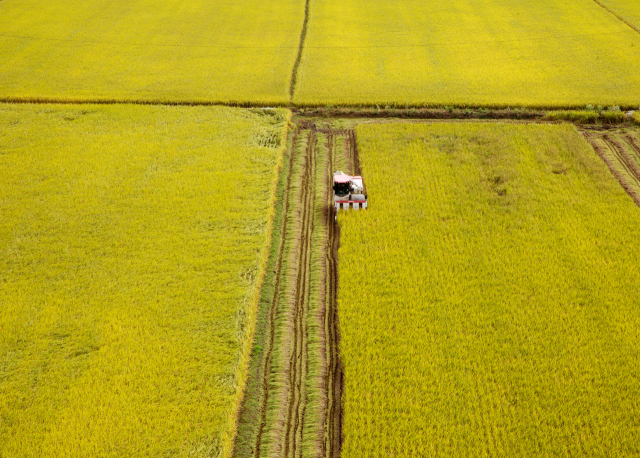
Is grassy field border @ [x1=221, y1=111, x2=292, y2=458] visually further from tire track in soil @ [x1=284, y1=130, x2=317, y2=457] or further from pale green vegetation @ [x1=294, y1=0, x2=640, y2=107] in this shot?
pale green vegetation @ [x1=294, y1=0, x2=640, y2=107]

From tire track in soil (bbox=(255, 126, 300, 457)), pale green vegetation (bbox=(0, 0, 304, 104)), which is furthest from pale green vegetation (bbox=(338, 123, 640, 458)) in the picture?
pale green vegetation (bbox=(0, 0, 304, 104))

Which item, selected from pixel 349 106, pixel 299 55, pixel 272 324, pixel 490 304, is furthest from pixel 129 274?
pixel 299 55

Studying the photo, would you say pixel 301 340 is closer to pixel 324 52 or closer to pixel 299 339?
pixel 299 339

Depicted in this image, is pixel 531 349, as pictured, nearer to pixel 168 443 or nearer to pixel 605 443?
pixel 605 443

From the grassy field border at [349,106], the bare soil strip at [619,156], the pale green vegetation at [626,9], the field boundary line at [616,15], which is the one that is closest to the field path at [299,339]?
the grassy field border at [349,106]

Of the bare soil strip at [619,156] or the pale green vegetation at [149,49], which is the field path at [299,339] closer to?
the pale green vegetation at [149,49]

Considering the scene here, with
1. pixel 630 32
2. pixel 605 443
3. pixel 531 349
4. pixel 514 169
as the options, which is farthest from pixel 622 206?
pixel 630 32
